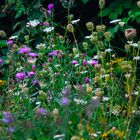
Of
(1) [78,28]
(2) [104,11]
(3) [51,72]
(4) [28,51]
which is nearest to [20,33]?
(1) [78,28]

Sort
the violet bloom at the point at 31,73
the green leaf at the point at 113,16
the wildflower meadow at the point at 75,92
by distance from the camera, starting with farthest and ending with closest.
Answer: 1. the green leaf at the point at 113,16
2. the violet bloom at the point at 31,73
3. the wildflower meadow at the point at 75,92

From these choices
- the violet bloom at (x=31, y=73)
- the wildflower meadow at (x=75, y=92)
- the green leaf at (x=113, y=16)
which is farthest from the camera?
the green leaf at (x=113, y=16)

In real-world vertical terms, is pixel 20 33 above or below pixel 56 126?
below

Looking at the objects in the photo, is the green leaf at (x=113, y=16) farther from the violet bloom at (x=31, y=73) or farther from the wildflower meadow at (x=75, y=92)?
the violet bloom at (x=31, y=73)

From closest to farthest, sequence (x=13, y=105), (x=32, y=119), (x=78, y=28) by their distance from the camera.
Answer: (x=32, y=119) < (x=13, y=105) < (x=78, y=28)

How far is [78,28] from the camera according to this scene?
5312mm

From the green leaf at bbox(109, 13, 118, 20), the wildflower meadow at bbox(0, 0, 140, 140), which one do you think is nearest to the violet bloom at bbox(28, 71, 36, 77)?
the wildflower meadow at bbox(0, 0, 140, 140)

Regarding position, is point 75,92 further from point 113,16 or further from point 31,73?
point 113,16

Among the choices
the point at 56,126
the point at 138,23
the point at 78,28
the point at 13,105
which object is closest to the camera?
the point at 56,126

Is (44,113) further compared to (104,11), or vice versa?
(104,11)

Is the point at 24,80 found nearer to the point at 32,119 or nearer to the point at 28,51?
the point at 28,51

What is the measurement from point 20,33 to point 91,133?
2656 millimetres

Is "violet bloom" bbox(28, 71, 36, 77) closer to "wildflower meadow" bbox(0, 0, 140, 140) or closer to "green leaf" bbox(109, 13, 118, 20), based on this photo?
"wildflower meadow" bbox(0, 0, 140, 140)

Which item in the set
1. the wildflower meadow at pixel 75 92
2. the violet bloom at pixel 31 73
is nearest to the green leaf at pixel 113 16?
the wildflower meadow at pixel 75 92
